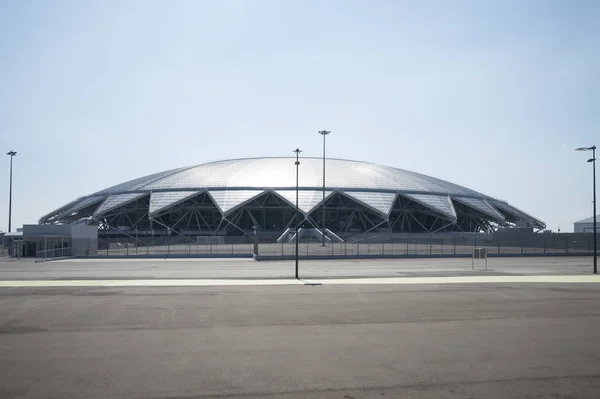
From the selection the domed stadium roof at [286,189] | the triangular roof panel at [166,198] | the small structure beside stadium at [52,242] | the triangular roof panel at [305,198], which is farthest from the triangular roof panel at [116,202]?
the small structure beside stadium at [52,242]

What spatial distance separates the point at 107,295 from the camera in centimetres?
1997

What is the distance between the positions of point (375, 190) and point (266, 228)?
1662 cm

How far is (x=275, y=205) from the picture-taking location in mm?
77250

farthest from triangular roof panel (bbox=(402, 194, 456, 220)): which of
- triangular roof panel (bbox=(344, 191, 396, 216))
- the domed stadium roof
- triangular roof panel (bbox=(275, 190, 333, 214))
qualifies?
triangular roof panel (bbox=(275, 190, 333, 214))

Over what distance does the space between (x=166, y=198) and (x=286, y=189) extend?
16.7m

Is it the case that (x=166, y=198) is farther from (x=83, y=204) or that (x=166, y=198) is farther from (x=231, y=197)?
(x=83, y=204)

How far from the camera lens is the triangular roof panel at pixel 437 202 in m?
75.0

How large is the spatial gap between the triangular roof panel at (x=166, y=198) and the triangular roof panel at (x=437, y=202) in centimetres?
3096

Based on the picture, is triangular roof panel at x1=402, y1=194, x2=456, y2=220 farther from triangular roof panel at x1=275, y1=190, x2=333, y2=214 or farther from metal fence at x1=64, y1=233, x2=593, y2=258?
metal fence at x1=64, y1=233, x2=593, y2=258

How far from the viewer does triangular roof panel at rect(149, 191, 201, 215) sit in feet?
238

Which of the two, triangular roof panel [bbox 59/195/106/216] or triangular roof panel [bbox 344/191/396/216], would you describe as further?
triangular roof panel [bbox 59/195/106/216]

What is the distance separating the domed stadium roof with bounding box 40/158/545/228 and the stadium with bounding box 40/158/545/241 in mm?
138

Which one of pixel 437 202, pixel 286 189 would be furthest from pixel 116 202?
pixel 437 202

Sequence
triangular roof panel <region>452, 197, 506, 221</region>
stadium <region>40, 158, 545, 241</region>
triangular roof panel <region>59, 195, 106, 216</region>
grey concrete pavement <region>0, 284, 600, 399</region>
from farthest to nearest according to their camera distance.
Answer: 1. triangular roof panel <region>59, 195, 106, 216</region>
2. triangular roof panel <region>452, 197, 506, 221</region>
3. stadium <region>40, 158, 545, 241</region>
4. grey concrete pavement <region>0, 284, 600, 399</region>
